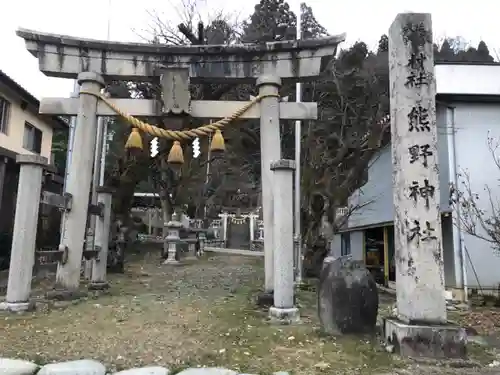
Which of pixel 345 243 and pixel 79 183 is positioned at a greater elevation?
pixel 79 183

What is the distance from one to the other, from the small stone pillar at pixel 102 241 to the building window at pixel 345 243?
39.8 ft

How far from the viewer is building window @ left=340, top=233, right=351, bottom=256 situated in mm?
19156

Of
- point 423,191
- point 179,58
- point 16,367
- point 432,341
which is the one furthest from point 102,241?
point 432,341

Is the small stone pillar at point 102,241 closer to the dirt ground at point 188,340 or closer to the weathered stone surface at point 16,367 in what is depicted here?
the dirt ground at point 188,340

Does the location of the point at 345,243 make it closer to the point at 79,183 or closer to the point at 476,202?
the point at 476,202

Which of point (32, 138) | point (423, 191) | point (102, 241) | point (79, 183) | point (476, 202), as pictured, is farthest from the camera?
point (32, 138)

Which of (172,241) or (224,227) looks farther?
(224,227)

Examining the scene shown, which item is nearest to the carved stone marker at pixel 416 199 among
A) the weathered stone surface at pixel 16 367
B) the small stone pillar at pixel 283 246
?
the small stone pillar at pixel 283 246

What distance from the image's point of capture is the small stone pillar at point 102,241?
9.70 m

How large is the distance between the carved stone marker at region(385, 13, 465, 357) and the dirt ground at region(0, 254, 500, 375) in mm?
445

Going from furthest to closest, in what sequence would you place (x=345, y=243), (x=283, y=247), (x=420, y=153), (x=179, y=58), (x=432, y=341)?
(x=345, y=243) → (x=179, y=58) → (x=283, y=247) → (x=420, y=153) → (x=432, y=341)

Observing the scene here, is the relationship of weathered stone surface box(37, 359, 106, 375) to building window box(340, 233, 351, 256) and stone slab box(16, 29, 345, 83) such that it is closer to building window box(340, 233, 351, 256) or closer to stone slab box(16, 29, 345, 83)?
stone slab box(16, 29, 345, 83)

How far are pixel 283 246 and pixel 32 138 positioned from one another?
18431 millimetres

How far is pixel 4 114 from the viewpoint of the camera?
18141 mm
